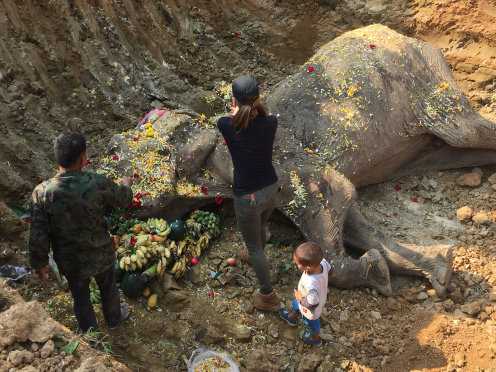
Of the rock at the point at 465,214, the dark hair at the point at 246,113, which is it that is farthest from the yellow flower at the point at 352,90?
the dark hair at the point at 246,113

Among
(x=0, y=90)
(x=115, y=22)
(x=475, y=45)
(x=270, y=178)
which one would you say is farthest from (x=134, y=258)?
(x=475, y=45)

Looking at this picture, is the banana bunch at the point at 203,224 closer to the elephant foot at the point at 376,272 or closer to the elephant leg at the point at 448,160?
the elephant foot at the point at 376,272

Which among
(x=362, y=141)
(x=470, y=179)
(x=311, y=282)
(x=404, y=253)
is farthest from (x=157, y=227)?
(x=470, y=179)

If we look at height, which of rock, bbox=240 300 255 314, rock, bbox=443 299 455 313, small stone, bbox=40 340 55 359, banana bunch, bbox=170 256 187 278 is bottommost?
rock, bbox=443 299 455 313

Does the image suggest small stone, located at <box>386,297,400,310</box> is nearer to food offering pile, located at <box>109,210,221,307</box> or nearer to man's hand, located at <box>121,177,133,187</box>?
food offering pile, located at <box>109,210,221,307</box>

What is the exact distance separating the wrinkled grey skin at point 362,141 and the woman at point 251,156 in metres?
0.86

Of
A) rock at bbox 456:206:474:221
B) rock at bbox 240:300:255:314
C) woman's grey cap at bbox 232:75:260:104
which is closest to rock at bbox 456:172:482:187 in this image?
rock at bbox 456:206:474:221

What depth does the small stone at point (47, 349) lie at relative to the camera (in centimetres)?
282

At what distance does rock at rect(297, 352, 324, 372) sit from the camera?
3.99 m

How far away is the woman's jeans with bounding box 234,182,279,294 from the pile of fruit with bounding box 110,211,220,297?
75 centimetres

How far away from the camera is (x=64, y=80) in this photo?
584 centimetres

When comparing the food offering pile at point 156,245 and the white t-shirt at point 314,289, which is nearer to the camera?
the white t-shirt at point 314,289

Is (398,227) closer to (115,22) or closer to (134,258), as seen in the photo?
(134,258)

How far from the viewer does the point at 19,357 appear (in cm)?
277
